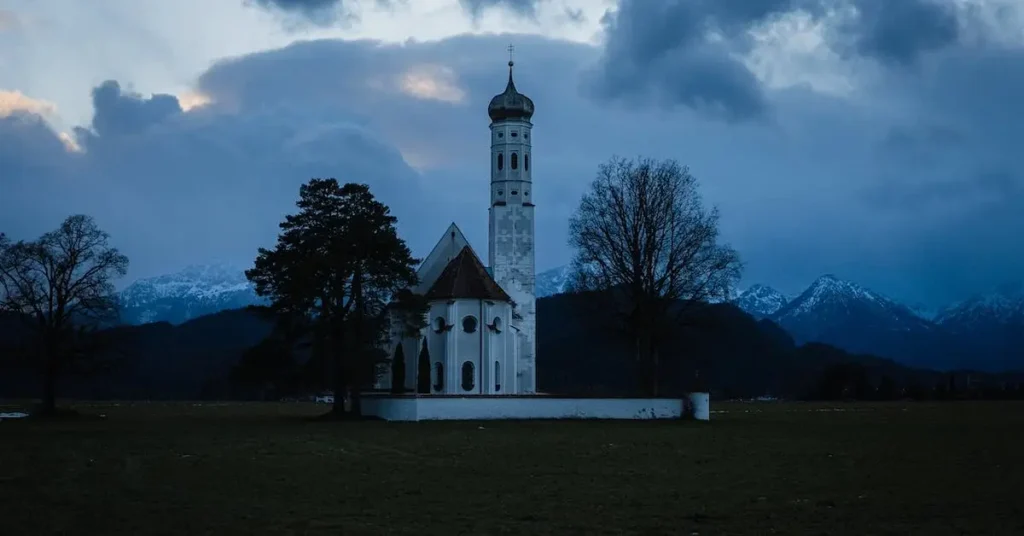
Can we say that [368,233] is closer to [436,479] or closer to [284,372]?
[284,372]

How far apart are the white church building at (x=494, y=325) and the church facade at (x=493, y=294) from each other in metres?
0.06

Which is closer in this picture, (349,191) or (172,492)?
(172,492)

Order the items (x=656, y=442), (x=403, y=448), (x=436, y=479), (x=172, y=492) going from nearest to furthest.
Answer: (x=172, y=492) → (x=436, y=479) → (x=403, y=448) → (x=656, y=442)

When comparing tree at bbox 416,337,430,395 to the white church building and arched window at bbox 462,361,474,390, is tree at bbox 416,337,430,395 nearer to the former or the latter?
the white church building

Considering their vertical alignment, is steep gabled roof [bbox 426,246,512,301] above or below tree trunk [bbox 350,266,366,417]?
above

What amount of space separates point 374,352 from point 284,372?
4.66 metres

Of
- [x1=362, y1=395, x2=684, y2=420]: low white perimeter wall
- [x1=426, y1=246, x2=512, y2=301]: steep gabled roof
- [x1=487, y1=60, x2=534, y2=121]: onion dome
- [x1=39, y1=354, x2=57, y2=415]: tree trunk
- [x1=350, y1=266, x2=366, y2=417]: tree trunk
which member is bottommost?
[x1=362, y1=395, x2=684, y2=420]: low white perimeter wall

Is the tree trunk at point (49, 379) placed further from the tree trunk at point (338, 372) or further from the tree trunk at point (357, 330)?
the tree trunk at point (357, 330)

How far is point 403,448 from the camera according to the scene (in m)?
30.0

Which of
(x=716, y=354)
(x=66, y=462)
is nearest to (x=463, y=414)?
(x=66, y=462)

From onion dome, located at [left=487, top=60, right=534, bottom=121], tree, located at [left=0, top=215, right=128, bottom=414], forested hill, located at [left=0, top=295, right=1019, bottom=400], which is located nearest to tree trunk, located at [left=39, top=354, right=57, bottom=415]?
tree, located at [left=0, top=215, right=128, bottom=414]

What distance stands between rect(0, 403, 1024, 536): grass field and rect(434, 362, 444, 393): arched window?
25617mm

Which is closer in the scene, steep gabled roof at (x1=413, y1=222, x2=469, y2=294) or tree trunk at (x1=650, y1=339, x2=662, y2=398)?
tree trunk at (x1=650, y1=339, x2=662, y2=398)

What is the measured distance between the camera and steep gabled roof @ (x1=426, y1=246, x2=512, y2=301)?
6197 cm
